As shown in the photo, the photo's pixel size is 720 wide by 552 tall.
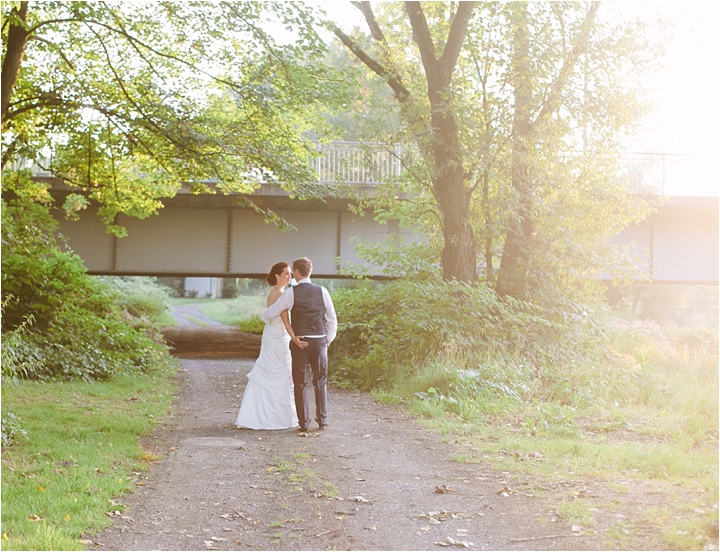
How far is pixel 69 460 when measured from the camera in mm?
7297

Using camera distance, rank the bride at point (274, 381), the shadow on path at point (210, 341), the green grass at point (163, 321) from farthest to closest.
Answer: the green grass at point (163, 321)
the shadow on path at point (210, 341)
the bride at point (274, 381)

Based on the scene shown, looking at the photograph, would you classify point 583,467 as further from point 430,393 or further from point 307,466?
point 430,393

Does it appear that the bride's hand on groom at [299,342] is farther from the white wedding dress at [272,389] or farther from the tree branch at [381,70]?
the tree branch at [381,70]

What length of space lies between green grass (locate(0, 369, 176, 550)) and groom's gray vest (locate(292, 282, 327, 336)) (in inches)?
90.6

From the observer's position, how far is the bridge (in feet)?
74.1

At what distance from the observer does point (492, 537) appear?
5.16 m

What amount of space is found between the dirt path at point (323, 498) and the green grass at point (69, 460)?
0.24 m

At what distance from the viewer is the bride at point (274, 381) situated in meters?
9.71

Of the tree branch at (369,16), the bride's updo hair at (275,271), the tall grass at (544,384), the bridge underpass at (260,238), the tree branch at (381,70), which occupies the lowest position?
the tall grass at (544,384)

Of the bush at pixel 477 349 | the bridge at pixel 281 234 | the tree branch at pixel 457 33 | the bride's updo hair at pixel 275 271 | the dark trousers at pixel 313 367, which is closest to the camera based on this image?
the dark trousers at pixel 313 367

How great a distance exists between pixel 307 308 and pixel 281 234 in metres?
13.8

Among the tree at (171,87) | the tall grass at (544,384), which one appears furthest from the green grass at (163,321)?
the tree at (171,87)

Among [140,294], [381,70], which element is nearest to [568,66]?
[381,70]

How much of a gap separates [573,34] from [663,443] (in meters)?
9.40
